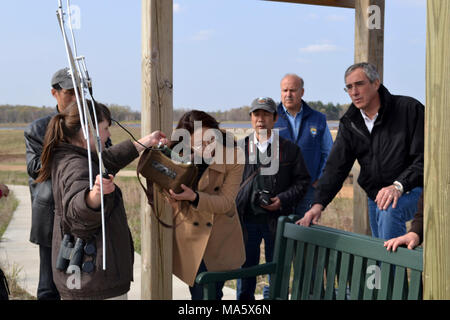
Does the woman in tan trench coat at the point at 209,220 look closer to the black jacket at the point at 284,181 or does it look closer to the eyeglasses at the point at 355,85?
the black jacket at the point at 284,181

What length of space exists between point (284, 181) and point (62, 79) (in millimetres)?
1562

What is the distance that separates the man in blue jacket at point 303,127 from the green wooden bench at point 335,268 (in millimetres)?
1424

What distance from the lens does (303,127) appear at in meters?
4.41

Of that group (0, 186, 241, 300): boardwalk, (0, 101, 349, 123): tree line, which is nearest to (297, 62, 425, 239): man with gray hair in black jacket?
(0, 186, 241, 300): boardwalk

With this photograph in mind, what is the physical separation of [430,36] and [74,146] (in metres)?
1.47

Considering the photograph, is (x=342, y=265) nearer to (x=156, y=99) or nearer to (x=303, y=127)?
(x=156, y=99)

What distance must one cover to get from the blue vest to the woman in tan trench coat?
1137 millimetres

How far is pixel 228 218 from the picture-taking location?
341cm

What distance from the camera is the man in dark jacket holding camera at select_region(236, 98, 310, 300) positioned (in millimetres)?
3918

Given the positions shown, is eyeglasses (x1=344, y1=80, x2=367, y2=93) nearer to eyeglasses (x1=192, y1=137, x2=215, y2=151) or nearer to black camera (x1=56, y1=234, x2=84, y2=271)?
eyeglasses (x1=192, y1=137, x2=215, y2=151)

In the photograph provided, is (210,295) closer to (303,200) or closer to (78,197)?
(78,197)

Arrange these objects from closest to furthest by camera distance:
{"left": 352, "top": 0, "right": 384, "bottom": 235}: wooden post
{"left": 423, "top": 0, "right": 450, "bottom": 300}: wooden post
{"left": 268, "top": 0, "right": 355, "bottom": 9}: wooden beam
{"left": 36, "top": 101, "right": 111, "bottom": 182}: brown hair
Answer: {"left": 423, "top": 0, "right": 450, "bottom": 300}: wooden post < {"left": 36, "top": 101, "right": 111, "bottom": 182}: brown hair < {"left": 352, "top": 0, "right": 384, "bottom": 235}: wooden post < {"left": 268, "top": 0, "right": 355, "bottom": 9}: wooden beam

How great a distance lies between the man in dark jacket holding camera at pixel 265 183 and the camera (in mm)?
3918

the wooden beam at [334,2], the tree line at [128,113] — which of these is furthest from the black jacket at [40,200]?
the tree line at [128,113]
